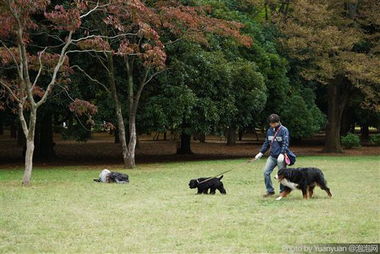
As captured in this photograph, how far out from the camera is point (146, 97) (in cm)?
2691

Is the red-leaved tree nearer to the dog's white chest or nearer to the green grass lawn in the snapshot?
the green grass lawn

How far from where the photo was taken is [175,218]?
10008mm

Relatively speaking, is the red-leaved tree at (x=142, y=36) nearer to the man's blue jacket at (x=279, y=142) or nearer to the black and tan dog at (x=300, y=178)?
the man's blue jacket at (x=279, y=142)

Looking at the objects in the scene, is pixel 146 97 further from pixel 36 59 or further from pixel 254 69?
pixel 36 59

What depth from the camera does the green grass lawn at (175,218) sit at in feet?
25.9

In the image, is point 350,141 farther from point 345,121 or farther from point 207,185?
point 207,185

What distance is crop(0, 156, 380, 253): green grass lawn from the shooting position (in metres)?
7.89

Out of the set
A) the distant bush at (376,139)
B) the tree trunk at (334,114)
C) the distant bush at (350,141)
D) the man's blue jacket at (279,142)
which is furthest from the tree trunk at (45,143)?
the distant bush at (376,139)

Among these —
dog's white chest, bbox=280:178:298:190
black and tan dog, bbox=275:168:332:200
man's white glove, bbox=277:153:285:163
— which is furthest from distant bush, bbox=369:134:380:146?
dog's white chest, bbox=280:178:298:190

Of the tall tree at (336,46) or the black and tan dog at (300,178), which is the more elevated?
the tall tree at (336,46)

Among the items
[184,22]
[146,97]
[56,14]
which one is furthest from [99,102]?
[56,14]

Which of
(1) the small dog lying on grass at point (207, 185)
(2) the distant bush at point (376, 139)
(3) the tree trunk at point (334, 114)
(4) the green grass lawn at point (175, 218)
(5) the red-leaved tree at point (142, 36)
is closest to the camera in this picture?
(4) the green grass lawn at point (175, 218)

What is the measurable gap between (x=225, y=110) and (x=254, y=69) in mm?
3599

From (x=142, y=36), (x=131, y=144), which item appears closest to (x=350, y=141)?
(x=131, y=144)
